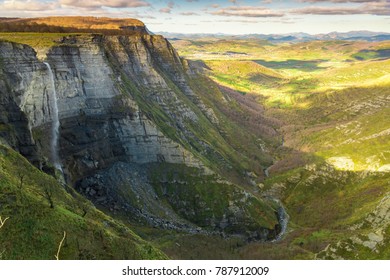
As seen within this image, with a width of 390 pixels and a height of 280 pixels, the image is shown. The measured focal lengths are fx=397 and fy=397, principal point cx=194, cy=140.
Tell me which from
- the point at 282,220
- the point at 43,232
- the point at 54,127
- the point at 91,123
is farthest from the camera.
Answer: the point at 282,220

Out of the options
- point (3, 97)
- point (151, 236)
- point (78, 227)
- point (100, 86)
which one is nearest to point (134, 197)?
point (151, 236)

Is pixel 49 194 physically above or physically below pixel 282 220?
above

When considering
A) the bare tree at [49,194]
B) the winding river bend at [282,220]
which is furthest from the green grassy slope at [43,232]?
the winding river bend at [282,220]

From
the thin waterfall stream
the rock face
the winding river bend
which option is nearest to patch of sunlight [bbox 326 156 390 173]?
the winding river bend

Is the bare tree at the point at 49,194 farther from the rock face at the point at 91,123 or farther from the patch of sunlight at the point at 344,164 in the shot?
the patch of sunlight at the point at 344,164

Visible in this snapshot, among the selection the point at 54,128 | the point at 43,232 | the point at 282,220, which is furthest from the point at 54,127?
the point at 282,220

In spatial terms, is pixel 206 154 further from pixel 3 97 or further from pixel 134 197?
pixel 3 97

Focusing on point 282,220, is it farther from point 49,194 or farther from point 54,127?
point 49,194

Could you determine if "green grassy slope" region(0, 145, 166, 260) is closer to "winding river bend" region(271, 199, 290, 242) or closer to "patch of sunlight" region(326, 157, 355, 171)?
"winding river bend" region(271, 199, 290, 242)
